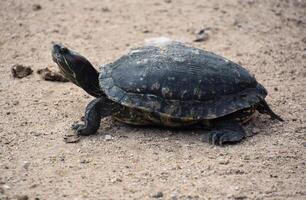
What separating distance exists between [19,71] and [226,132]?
132 inches

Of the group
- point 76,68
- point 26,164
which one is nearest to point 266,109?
point 76,68

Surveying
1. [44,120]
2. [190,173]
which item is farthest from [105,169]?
[44,120]

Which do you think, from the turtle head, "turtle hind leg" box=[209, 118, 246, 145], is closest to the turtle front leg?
the turtle head

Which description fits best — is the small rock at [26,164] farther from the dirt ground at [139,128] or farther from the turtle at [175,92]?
the turtle at [175,92]

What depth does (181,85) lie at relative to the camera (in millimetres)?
6492

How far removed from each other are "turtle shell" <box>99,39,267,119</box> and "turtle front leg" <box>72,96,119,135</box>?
189 millimetres

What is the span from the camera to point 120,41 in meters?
9.45

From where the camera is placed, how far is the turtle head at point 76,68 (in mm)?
6848

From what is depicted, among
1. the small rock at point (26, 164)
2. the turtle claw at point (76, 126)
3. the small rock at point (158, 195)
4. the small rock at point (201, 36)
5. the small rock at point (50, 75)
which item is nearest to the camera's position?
the small rock at point (158, 195)

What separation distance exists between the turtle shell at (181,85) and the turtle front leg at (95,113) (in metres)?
0.19

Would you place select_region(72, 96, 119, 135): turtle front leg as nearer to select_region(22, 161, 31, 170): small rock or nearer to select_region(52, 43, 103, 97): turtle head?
select_region(52, 43, 103, 97): turtle head

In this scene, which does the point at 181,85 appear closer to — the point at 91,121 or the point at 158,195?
the point at 91,121

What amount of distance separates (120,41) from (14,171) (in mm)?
4178

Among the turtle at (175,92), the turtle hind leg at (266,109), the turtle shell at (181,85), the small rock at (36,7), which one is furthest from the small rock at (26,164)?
the small rock at (36,7)
